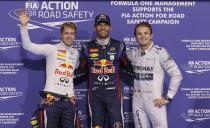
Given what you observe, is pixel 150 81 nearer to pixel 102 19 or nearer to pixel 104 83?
pixel 104 83

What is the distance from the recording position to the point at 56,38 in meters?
3.61

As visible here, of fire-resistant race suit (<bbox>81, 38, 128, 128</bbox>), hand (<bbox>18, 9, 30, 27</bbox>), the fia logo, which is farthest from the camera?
the fia logo

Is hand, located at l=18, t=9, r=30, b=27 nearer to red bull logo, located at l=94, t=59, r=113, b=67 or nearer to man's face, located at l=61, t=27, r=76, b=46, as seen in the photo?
man's face, located at l=61, t=27, r=76, b=46

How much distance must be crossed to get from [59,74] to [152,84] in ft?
2.77

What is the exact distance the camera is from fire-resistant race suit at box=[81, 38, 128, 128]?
10.8ft

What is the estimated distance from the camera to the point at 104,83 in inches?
130

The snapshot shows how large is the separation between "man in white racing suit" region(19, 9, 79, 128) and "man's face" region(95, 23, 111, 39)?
22 cm

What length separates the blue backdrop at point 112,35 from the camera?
359cm

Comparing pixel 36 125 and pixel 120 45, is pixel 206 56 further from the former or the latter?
pixel 36 125

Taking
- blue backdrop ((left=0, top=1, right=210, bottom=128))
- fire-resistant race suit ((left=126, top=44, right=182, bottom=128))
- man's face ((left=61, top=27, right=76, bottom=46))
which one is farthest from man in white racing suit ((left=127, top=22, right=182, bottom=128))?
man's face ((left=61, top=27, right=76, bottom=46))

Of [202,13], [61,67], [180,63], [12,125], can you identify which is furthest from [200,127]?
[12,125]

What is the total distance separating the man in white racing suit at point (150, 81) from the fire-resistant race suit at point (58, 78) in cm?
61

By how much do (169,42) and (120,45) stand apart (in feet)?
1.90

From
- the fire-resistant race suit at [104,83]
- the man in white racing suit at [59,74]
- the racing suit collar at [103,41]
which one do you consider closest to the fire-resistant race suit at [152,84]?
the fire-resistant race suit at [104,83]
